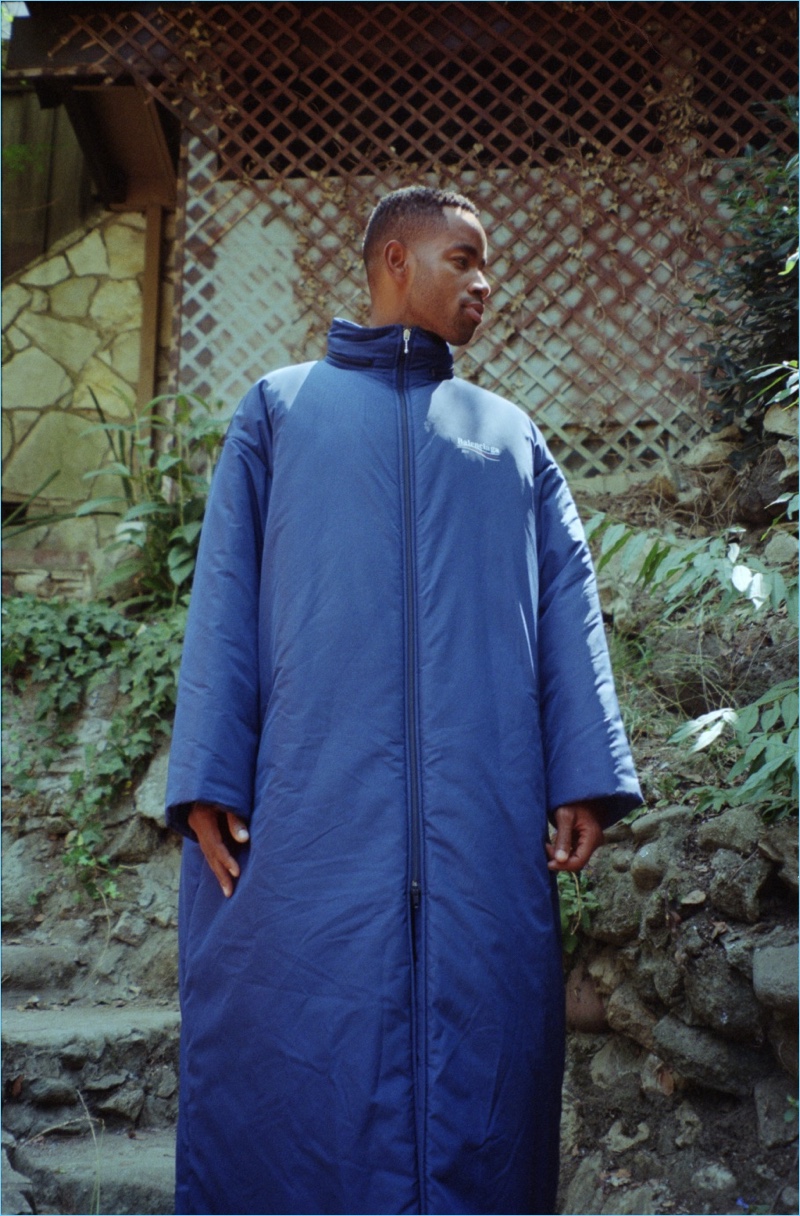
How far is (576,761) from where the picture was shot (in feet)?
6.19

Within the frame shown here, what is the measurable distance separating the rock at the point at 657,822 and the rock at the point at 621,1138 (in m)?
0.69

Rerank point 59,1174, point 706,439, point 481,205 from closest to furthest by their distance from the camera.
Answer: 1. point 59,1174
2. point 706,439
3. point 481,205

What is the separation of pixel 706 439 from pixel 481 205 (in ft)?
5.13

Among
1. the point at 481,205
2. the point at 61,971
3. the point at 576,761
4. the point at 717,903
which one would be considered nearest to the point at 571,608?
the point at 576,761

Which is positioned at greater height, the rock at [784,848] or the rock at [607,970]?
the rock at [784,848]

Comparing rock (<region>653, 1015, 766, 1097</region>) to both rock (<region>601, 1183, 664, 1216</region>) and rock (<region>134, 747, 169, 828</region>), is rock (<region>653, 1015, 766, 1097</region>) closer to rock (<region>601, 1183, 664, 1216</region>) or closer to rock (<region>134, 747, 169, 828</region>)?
rock (<region>601, 1183, 664, 1216</region>)

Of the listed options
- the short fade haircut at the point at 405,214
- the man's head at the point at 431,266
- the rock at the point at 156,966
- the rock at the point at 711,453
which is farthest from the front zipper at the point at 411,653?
the rock at the point at 711,453

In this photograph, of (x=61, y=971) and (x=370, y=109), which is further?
(x=370, y=109)

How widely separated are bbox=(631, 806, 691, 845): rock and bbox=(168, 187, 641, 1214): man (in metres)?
1.04

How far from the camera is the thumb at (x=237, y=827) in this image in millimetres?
1825

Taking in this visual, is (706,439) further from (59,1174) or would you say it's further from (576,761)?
(59,1174)

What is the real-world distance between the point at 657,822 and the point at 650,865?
0.51 ft

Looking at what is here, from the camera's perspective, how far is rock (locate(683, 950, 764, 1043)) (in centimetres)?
249

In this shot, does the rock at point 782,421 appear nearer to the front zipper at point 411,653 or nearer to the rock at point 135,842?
the front zipper at point 411,653
